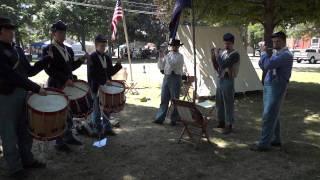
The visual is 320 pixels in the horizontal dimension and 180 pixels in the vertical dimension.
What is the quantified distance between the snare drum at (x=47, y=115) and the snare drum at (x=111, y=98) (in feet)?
5.94

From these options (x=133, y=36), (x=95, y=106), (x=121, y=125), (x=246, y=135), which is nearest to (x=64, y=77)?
(x=95, y=106)

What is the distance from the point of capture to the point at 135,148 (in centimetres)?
768

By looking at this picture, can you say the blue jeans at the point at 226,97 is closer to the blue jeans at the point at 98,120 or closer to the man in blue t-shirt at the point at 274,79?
the man in blue t-shirt at the point at 274,79

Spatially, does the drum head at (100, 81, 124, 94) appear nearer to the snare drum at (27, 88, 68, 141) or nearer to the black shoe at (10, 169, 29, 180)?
the snare drum at (27, 88, 68, 141)

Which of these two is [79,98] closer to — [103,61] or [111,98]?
[111,98]

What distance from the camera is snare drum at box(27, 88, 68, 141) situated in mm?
5570

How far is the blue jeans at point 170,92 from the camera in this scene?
948cm

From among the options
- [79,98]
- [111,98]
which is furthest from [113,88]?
[79,98]

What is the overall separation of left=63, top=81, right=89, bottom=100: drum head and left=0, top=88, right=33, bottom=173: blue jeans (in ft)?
3.11

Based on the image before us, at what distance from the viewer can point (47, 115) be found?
557cm

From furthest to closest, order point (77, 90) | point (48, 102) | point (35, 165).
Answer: point (77, 90) < point (35, 165) < point (48, 102)

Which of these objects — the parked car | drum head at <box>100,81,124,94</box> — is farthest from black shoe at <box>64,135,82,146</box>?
the parked car

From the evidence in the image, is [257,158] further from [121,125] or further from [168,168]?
[121,125]

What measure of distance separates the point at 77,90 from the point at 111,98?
1.02 meters
